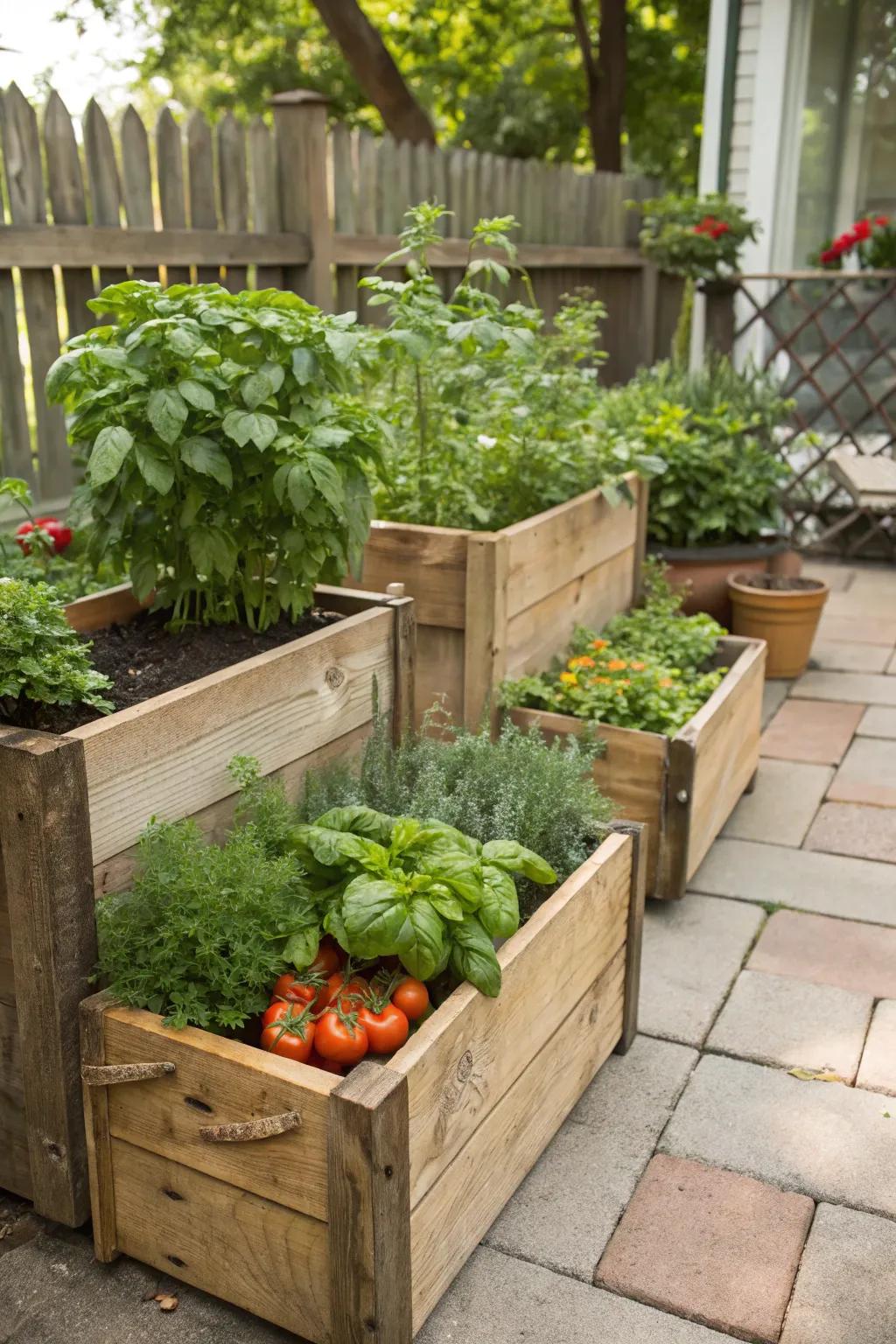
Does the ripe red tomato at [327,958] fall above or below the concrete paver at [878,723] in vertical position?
above

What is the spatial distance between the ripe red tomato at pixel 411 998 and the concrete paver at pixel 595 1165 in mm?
466

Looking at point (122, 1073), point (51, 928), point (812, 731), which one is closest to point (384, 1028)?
point (122, 1073)

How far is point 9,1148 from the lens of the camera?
2.10m

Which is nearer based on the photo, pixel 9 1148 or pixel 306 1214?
pixel 306 1214

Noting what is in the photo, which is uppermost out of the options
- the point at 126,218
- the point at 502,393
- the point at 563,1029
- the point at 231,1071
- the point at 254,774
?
the point at 126,218

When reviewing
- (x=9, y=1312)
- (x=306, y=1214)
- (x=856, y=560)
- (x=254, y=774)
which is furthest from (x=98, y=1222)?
(x=856, y=560)

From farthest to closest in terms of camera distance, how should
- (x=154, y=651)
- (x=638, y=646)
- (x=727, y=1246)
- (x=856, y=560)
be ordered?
1. (x=856, y=560)
2. (x=638, y=646)
3. (x=154, y=651)
4. (x=727, y=1246)

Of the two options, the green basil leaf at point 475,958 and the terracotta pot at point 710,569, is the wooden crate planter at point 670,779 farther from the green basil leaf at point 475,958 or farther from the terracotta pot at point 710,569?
the terracotta pot at point 710,569

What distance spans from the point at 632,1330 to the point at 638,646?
7.25 feet

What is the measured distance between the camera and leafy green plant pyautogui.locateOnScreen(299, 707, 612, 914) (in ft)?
7.68

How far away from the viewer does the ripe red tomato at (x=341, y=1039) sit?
5.89 feet

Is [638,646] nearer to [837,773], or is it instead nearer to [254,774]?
[837,773]

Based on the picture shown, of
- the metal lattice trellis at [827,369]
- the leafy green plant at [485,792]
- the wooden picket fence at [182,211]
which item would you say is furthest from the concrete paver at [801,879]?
the metal lattice trellis at [827,369]

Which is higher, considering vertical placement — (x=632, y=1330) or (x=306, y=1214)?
(x=306, y=1214)
